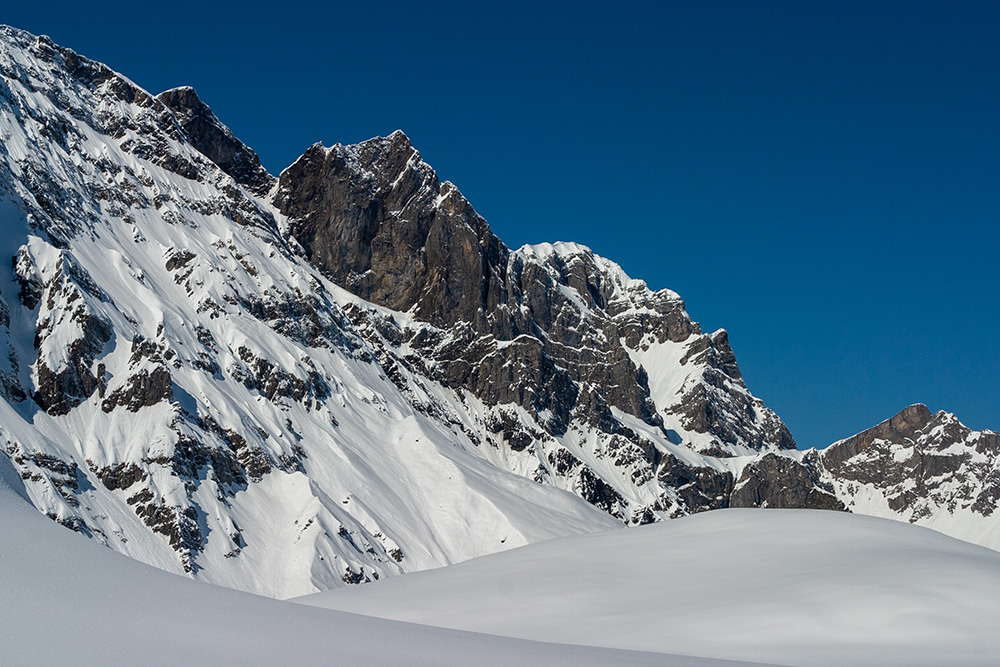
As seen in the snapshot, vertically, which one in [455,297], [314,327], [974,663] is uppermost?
[455,297]

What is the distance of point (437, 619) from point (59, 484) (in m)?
92.4

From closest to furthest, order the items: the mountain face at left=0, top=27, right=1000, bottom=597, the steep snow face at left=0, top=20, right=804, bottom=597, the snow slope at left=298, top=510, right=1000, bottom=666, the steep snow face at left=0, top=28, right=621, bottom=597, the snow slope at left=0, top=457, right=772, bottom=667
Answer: the snow slope at left=0, top=457, right=772, bottom=667, the snow slope at left=298, top=510, right=1000, bottom=666, the steep snow face at left=0, top=28, right=621, bottom=597, the mountain face at left=0, top=27, right=1000, bottom=597, the steep snow face at left=0, top=20, right=804, bottom=597

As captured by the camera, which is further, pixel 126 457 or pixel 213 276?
pixel 213 276

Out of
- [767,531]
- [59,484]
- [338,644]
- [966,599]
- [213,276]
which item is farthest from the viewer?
[213,276]

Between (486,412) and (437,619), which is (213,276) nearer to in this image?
(486,412)

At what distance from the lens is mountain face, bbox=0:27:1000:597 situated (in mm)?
110812

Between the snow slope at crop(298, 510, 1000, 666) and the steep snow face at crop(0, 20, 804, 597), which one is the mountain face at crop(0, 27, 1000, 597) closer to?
the steep snow face at crop(0, 20, 804, 597)

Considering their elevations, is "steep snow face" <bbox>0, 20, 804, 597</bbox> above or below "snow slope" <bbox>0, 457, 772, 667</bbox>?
above

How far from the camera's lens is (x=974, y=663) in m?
14.8

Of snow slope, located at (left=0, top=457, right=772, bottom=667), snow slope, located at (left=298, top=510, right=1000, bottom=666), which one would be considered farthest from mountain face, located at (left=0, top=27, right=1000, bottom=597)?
snow slope, located at (left=0, top=457, right=772, bottom=667)

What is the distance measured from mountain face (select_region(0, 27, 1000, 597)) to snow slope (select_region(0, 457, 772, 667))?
90.7m

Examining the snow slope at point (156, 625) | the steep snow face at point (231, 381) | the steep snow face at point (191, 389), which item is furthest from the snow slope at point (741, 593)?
the steep snow face at point (231, 381)

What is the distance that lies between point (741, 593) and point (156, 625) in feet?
44.3

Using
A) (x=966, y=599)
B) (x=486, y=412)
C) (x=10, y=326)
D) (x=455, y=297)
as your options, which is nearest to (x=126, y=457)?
(x=10, y=326)
